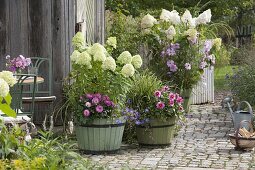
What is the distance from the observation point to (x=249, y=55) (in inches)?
473

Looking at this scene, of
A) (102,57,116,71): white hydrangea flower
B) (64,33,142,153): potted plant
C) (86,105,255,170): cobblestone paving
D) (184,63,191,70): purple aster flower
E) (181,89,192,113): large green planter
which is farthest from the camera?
(181,89,192,113): large green planter

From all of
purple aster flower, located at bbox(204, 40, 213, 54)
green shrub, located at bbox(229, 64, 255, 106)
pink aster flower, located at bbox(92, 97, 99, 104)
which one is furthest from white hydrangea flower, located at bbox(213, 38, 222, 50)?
pink aster flower, located at bbox(92, 97, 99, 104)

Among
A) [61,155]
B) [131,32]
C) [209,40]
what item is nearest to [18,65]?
[61,155]

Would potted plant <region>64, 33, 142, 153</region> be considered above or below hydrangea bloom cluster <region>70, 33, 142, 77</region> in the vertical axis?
below

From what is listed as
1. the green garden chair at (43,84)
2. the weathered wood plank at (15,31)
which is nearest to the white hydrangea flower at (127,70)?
the green garden chair at (43,84)

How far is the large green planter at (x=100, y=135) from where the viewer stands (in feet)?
26.5

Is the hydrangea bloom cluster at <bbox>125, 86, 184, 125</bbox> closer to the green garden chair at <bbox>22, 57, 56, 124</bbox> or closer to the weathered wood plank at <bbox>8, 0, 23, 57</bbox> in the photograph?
the green garden chair at <bbox>22, 57, 56, 124</bbox>

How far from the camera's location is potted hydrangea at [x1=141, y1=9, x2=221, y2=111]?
1132cm

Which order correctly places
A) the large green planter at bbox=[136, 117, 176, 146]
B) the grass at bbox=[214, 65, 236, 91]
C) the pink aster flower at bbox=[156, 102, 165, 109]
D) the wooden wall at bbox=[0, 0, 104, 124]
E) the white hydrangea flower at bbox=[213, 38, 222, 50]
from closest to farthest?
the pink aster flower at bbox=[156, 102, 165, 109], the large green planter at bbox=[136, 117, 176, 146], the wooden wall at bbox=[0, 0, 104, 124], the white hydrangea flower at bbox=[213, 38, 222, 50], the grass at bbox=[214, 65, 236, 91]

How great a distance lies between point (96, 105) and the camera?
8.02 metres

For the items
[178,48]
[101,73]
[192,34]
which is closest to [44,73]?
[101,73]

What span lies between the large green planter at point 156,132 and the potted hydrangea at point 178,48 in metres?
2.56

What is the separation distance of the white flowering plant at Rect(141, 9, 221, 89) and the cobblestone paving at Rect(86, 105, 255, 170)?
4.34 ft

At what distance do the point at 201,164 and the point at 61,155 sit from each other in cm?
239
